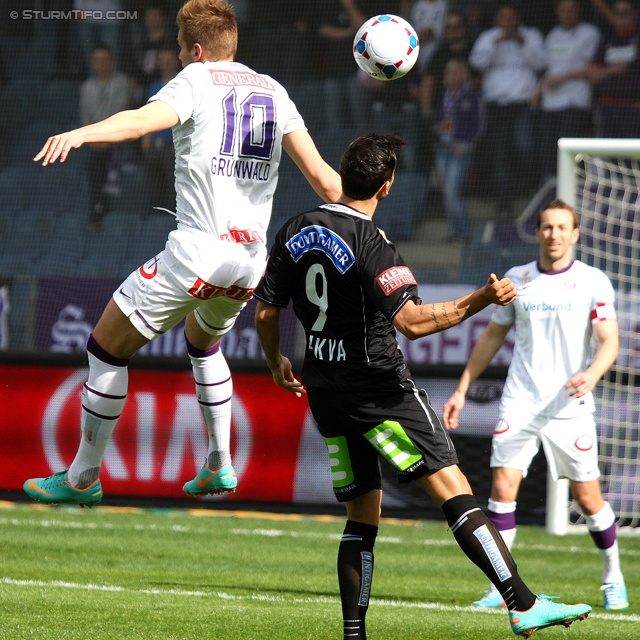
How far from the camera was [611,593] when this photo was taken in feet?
21.0

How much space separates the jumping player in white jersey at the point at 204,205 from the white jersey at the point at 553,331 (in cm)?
222

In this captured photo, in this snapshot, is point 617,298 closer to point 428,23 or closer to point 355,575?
point 355,575

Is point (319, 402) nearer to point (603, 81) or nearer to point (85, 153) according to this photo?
point (603, 81)

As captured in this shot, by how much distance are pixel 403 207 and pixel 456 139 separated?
111 cm

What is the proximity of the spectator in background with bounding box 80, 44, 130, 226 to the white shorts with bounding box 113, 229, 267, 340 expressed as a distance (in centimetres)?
998

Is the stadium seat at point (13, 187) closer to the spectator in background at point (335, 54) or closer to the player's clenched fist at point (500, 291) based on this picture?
the spectator in background at point (335, 54)

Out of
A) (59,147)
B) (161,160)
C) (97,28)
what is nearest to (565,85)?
(161,160)

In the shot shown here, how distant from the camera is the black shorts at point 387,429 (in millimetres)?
4426

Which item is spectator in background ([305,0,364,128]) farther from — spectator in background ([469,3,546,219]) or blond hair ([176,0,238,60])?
blond hair ([176,0,238,60])

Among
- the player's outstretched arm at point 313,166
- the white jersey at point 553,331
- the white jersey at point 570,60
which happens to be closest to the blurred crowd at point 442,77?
the white jersey at point 570,60

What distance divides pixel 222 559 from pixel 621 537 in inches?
149

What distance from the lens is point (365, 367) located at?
4480 millimetres

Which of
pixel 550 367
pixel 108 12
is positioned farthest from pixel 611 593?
pixel 108 12

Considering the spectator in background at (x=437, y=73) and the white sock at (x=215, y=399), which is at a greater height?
the spectator in background at (x=437, y=73)
